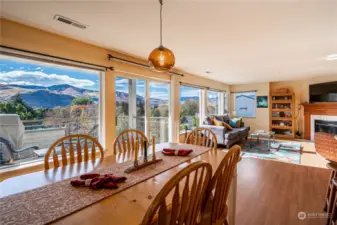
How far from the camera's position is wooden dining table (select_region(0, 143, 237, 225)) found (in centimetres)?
78

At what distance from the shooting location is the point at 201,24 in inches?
85.8

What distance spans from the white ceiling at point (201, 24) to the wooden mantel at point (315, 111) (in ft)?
10.8

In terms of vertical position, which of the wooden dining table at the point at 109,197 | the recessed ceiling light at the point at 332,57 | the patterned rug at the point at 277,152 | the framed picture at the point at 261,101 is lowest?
the patterned rug at the point at 277,152

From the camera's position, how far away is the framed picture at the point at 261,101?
716 cm

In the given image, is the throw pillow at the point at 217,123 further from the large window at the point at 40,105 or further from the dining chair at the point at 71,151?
the dining chair at the point at 71,151

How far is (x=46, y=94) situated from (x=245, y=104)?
7.40 meters

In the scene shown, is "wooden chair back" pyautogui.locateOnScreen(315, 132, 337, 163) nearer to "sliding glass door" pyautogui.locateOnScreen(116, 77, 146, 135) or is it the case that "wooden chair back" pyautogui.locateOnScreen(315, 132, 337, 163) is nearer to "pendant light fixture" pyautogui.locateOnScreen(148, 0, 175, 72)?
"pendant light fixture" pyautogui.locateOnScreen(148, 0, 175, 72)

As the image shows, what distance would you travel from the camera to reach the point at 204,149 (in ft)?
6.38

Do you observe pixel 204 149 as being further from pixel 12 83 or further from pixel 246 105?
pixel 246 105

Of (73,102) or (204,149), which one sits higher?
(73,102)

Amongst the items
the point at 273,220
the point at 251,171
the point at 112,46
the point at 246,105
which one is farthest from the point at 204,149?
the point at 246,105

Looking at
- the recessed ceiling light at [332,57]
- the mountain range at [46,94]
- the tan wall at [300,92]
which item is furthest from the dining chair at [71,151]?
the tan wall at [300,92]

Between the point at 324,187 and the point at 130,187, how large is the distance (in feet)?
Answer: 10.1

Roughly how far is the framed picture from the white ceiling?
3897 mm
